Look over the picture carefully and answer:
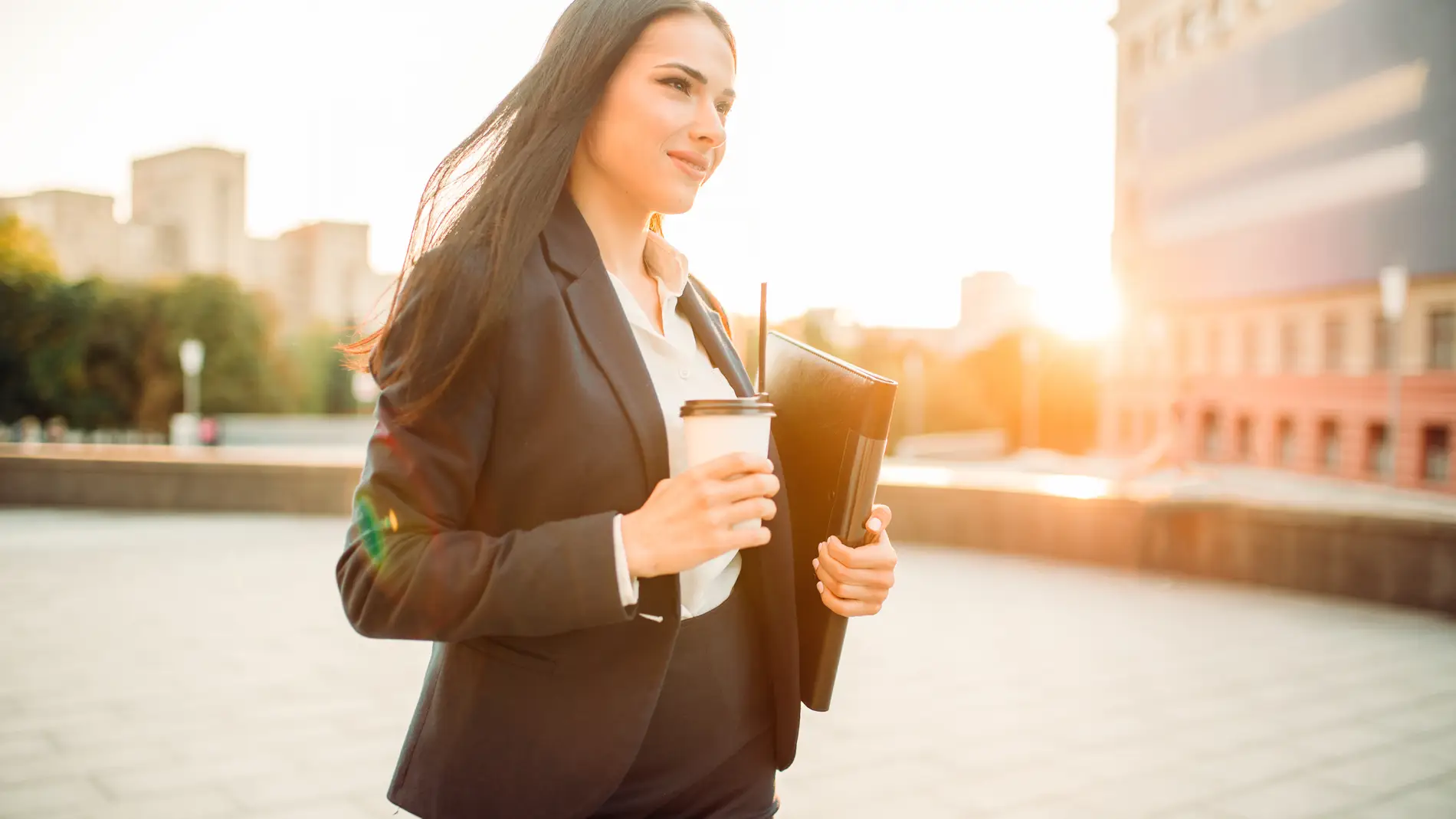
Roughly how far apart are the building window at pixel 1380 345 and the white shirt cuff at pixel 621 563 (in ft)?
126

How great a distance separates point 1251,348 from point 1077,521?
3429 centimetres

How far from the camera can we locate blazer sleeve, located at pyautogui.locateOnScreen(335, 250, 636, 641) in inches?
52.5

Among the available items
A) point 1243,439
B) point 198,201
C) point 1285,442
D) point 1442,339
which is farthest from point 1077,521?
point 198,201

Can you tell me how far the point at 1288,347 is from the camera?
38.1 m

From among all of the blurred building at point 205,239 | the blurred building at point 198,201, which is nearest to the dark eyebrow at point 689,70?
the blurred building at point 205,239

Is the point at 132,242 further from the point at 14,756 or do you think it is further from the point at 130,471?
the point at 14,756

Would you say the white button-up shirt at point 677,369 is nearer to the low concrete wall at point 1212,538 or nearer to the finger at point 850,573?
the finger at point 850,573

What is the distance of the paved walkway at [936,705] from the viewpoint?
4.34 meters

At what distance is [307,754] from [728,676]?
12.4 feet

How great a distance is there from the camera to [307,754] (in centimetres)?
475

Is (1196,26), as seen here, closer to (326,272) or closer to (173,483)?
(173,483)

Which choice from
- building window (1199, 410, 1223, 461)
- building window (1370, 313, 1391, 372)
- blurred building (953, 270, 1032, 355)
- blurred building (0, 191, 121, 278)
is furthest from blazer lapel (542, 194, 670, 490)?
blurred building (0, 191, 121, 278)

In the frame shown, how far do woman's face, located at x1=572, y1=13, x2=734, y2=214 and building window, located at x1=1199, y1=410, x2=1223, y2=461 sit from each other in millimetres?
44093

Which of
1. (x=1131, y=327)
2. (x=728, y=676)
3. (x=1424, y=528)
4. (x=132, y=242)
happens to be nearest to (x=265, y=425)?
(x=1131, y=327)
